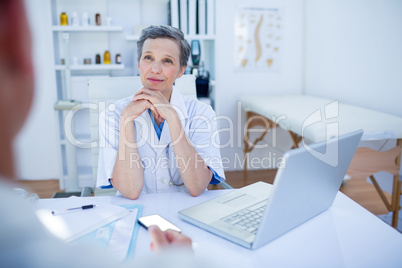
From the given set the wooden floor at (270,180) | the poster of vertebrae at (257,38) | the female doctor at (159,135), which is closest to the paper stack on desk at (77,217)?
the female doctor at (159,135)

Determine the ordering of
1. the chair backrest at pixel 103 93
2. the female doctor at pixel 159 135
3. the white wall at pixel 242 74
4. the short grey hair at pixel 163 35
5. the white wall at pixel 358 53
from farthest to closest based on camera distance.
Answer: the white wall at pixel 242 74
the white wall at pixel 358 53
the chair backrest at pixel 103 93
the short grey hair at pixel 163 35
the female doctor at pixel 159 135

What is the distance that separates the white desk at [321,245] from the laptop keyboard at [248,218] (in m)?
0.06

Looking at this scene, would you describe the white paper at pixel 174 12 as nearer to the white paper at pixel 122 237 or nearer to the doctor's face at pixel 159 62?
the doctor's face at pixel 159 62

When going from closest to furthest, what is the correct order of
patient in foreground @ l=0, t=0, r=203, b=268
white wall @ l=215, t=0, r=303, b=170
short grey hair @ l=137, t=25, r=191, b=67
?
patient in foreground @ l=0, t=0, r=203, b=268
short grey hair @ l=137, t=25, r=191, b=67
white wall @ l=215, t=0, r=303, b=170

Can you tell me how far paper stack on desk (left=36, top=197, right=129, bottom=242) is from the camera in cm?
77

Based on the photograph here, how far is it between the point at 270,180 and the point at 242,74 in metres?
1.12

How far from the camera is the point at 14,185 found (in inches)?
8.7

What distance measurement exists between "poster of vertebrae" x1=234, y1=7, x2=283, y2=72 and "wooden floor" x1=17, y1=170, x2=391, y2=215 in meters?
1.09

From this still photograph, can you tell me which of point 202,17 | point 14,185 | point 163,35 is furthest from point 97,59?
point 14,185

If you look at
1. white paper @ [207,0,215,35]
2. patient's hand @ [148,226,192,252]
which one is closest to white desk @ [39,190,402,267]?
patient's hand @ [148,226,192,252]

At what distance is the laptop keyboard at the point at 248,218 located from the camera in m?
0.80

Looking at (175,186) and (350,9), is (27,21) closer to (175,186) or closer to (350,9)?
(175,186)

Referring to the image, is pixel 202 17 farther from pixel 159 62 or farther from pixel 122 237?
pixel 122 237

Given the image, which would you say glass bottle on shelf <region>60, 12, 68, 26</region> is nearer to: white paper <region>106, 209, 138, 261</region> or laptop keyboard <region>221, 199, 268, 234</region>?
white paper <region>106, 209, 138, 261</region>
